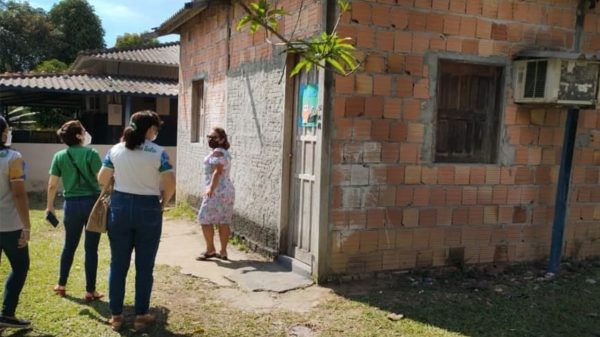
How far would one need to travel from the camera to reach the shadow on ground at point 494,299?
180 inches

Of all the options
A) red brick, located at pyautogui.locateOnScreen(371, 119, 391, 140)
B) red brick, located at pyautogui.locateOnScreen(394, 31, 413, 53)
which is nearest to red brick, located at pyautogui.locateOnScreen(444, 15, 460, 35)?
red brick, located at pyautogui.locateOnScreen(394, 31, 413, 53)

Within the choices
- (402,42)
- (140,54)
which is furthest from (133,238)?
(140,54)

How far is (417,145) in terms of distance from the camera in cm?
570

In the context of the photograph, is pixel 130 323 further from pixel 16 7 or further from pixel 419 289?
pixel 16 7

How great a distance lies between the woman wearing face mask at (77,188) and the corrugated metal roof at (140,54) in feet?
39.2

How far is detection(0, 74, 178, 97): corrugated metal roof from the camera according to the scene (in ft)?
42.3

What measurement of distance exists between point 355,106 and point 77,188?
2860 millimetres

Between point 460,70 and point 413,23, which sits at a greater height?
point 413,23

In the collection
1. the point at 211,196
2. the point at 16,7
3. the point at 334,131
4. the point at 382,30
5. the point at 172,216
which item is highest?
the point at 16,7

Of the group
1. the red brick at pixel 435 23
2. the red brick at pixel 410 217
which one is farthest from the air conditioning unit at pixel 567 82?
the red brick at pixel 410 217

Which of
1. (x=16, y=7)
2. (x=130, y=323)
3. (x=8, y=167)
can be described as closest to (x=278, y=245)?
(x=130, y=323)

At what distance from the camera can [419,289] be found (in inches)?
215

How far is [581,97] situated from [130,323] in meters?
5.22

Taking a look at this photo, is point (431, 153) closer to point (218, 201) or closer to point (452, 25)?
point (452, 25)
